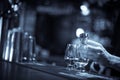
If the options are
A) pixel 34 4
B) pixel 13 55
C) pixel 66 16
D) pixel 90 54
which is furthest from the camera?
pixel 66 16

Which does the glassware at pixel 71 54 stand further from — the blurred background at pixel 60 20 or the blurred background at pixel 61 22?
the blurred background at pixel 60 20

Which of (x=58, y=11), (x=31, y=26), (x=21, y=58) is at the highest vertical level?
(x=58, y=11)

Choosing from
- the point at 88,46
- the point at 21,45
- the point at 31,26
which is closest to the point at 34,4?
the point at 31,26

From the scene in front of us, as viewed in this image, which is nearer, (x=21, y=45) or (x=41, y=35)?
(x=21, y=45)

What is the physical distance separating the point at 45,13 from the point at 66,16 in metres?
0.64

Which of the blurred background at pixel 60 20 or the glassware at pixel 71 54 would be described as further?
the blurred background at pixel 60 20

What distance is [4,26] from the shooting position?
2.00 m

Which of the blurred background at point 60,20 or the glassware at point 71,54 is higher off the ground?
the blurred background at point 60,20

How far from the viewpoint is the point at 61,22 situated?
317 inches

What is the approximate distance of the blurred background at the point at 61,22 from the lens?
619cm

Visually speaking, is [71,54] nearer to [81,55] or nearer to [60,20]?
[81,55]

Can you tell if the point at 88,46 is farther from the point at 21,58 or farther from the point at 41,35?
the point at 41,35

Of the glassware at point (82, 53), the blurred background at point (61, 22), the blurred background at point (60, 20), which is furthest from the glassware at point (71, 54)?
the blurred background at point (60, 20)

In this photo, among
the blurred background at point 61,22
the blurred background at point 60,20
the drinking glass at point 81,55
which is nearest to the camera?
the drinking glass at point 81,55
